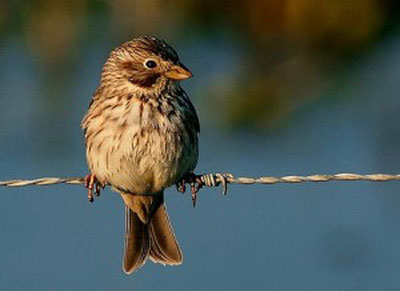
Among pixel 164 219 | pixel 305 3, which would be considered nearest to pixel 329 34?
pixel 305 3

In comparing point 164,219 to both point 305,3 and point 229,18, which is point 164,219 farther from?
point 229,18

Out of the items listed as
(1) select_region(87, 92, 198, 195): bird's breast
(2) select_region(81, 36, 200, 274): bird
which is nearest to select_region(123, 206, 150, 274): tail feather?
(2) select_region(81, 36, 200, 274): bird

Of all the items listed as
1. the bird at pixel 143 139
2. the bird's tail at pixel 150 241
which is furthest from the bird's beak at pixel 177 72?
the bird's tail at pixel 150 241

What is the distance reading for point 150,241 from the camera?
6.52m

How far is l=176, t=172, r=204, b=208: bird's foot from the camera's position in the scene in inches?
241

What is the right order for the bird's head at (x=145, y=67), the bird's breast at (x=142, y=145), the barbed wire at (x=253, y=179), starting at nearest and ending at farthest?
the barbed wire at (x=253, y=179)
the bird's breast at (x=142, y=145)
the bird's head at (x=145, y=67)

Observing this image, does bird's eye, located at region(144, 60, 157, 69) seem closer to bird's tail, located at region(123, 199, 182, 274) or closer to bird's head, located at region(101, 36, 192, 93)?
bird's head, located at region(101, 36, 192, 93)

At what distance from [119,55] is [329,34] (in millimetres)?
6841

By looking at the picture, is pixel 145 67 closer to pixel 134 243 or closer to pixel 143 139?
pixel 143 139

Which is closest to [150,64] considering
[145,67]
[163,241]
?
[145,67]

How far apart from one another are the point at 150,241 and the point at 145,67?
70 centimetres

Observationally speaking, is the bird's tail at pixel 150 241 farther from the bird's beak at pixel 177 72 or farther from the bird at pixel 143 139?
the bird's beak at pixel 177 72

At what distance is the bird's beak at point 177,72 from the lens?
20.3 ft

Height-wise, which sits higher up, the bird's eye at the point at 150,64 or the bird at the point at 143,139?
the bird's eye at the point at 150,64
